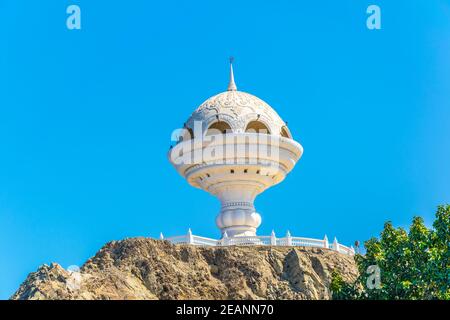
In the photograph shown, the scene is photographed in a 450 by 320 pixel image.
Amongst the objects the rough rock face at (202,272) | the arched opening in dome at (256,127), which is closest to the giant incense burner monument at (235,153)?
the arched opening in dome at (256,127)

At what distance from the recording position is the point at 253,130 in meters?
68.9

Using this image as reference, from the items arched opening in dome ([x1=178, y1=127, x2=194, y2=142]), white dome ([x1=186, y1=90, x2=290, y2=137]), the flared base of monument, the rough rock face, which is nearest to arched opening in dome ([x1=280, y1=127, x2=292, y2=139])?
white dome ([x1=186, y1=90, x2=290, y2=137])

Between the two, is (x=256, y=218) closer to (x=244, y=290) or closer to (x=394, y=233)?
(x=244, y=290)

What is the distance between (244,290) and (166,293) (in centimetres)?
494

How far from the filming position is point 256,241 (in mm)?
65562

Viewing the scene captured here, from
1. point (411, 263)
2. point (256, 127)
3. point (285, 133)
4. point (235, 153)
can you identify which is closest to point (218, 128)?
point (256, 127)

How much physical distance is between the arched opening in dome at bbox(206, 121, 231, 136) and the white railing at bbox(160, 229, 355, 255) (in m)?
6.87

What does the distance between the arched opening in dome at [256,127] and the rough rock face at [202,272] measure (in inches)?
331

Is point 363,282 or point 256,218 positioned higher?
point 256,218

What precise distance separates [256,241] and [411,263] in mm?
14300
